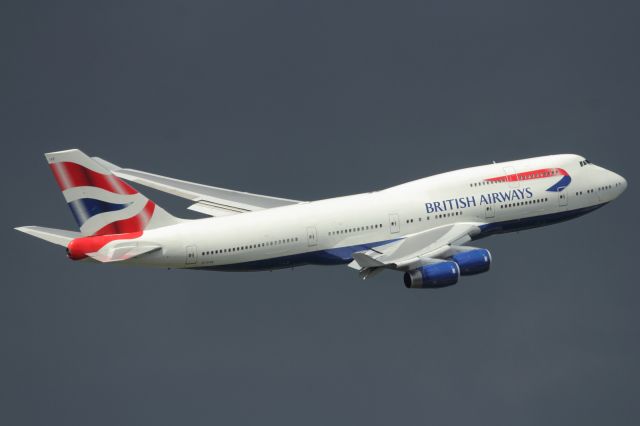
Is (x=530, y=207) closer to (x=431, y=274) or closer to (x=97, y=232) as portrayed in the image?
(x=431, y=274)

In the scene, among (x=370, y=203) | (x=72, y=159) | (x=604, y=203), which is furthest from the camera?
(x=604, y=203)

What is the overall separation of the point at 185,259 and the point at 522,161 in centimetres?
2573

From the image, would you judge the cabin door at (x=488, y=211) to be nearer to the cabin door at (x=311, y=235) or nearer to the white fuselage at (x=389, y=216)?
the white fuselage at (x=389, y=216)

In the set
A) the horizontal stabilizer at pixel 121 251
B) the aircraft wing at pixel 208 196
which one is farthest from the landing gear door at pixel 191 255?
the aircraft wing at pixel 208 196

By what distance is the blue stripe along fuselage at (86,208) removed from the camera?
105188 mm

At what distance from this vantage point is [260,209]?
380 feet

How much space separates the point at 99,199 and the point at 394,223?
65.0ft

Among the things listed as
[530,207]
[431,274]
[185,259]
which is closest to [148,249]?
[185,259]

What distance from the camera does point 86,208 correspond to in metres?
105

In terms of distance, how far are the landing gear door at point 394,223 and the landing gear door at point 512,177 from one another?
8950 millimetres

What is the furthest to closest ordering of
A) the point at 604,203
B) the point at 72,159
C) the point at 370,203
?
the point at 604,203, the point at 370,203, the point at 72,159

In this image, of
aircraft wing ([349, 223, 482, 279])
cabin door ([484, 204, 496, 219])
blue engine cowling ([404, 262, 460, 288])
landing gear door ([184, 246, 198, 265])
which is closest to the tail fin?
landing gear door ([184, 246, 198, 265])

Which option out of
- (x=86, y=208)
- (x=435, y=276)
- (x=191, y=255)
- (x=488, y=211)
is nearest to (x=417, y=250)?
(x=435, y=276)

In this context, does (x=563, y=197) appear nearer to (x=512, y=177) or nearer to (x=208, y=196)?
(x=512, y=177)
